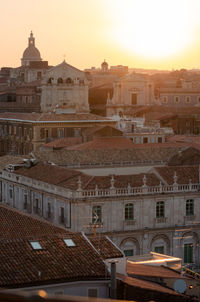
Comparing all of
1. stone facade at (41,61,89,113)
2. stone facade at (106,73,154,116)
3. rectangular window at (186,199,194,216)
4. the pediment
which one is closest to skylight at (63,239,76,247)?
rectangular window at (186,199,194,216)

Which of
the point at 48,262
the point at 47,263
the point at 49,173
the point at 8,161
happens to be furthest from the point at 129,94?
the point at 47,263

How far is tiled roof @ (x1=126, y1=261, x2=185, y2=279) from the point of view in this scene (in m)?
19.5

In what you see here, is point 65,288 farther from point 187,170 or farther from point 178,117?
point 178,117

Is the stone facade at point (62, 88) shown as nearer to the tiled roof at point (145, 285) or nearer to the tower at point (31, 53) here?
the tower at point (31, 53)

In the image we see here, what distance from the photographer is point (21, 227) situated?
2616 cm

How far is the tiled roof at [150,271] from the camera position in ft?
64.1

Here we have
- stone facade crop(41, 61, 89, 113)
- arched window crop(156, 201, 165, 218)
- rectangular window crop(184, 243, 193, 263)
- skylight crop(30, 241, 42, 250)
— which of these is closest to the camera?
skylight crop(30, 241, 42, 250)

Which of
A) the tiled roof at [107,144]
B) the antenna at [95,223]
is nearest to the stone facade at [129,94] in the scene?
the tiled roof at [107,144]

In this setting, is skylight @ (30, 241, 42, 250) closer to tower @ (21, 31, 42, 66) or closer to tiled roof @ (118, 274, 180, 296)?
tiled roof @ (118, 274, 180, 296)

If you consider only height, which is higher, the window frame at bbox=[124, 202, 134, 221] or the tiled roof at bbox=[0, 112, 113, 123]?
the tiled roof at bbox=[0, 112, 113, 123]

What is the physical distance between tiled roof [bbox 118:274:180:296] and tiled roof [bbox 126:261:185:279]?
3.11 ft

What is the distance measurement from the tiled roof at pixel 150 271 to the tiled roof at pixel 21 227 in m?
4.68

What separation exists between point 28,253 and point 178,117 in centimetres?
7713

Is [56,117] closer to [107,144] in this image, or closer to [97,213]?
[107,144]
